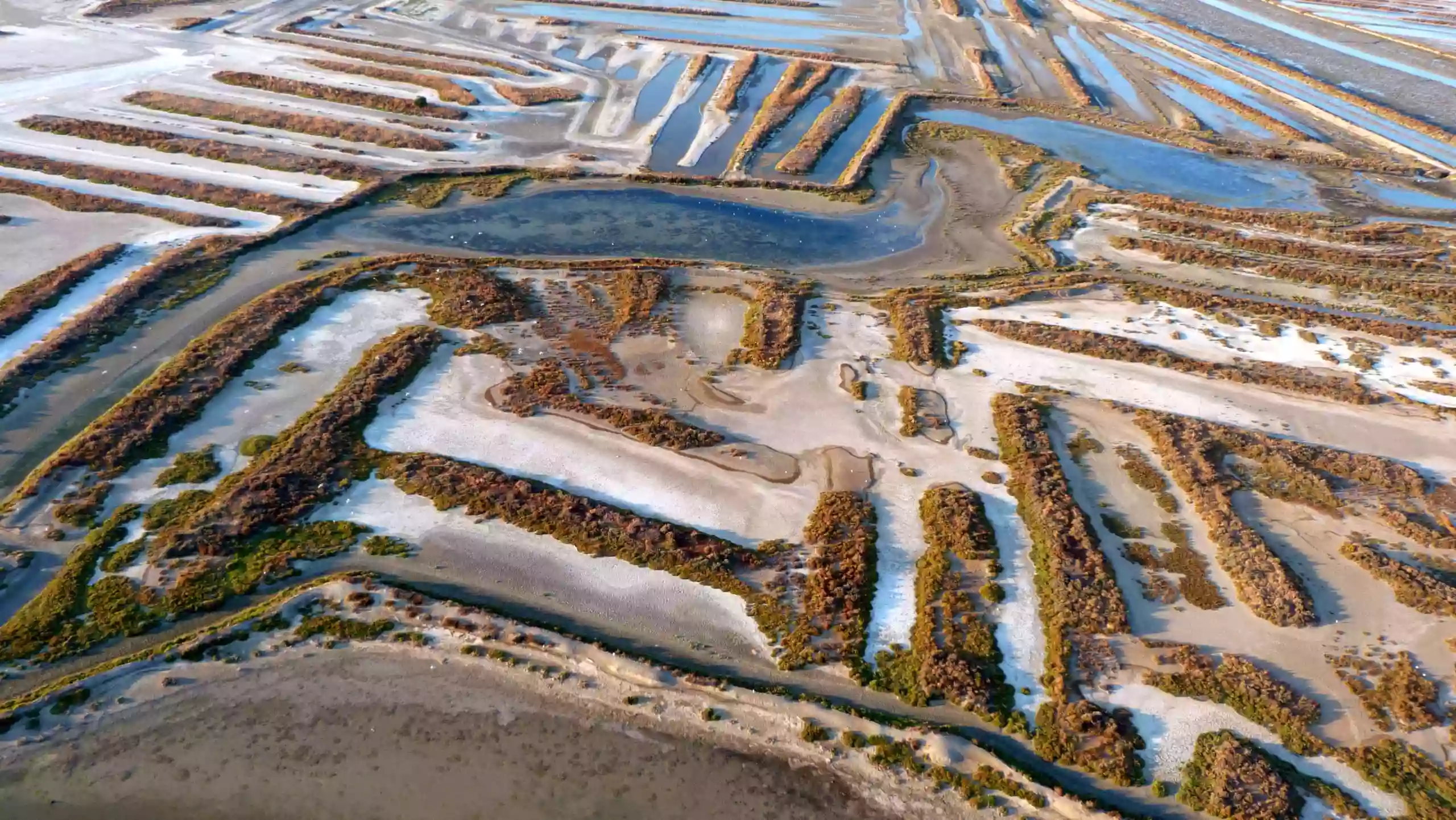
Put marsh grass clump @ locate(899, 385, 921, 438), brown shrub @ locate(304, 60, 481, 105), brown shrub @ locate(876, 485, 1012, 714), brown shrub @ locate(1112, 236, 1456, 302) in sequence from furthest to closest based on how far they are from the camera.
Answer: brown shrub @ locate(304, 60, 481, 105) → brown shrub @ locate(1112, 236, 1456, 302) → marsh grass clump @ locate(899, 385, 921, 438) → brown shrub @ locate(876, 485, 1012, 714)

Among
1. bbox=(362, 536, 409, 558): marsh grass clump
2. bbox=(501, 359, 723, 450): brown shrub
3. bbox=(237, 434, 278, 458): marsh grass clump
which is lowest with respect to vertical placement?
bbox=(362, 536, 409, 558): marsh grass clump

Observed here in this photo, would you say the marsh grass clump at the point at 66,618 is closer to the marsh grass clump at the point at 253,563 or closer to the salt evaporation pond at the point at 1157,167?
the marsh grass clump at the point at 253,563

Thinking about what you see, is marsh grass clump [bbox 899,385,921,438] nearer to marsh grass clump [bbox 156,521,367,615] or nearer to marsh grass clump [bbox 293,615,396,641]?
marsh grass clump [bbox 293,615,396,641]

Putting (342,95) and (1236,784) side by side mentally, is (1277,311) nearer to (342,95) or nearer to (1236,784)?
(1236,784)

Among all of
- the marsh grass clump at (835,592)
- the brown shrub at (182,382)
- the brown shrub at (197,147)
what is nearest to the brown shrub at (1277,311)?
the marsh grass clump at (835,592)

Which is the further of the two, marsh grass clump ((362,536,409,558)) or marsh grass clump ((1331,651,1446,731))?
marsh grass clump ((362,536,409,558))

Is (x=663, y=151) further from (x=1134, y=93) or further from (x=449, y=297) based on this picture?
(x=1134, y=93)

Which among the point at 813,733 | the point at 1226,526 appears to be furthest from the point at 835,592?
the point at 1226,526

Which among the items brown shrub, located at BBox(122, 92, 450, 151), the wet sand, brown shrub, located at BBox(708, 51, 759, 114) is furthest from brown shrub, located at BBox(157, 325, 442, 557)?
brown shrub, located at BBox(708, 51, 759, 114)
